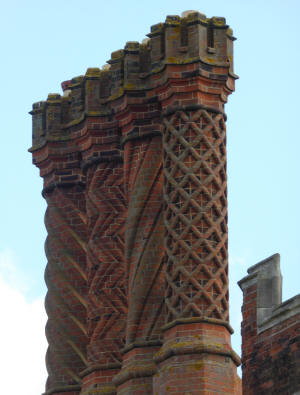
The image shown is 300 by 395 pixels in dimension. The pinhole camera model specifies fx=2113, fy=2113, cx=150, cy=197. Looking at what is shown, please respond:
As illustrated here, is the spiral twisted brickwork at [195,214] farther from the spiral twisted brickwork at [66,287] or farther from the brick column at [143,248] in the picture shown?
the spiral twisted brickwork at [66,287]

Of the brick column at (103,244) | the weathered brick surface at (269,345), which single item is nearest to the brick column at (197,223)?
the brick column at (103,244)

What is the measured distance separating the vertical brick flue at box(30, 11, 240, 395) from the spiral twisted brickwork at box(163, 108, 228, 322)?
2cm

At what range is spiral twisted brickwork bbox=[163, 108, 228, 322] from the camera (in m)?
28.0

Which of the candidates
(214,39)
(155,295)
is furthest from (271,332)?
(214,39)

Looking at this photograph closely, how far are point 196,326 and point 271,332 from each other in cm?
315

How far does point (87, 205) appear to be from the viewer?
101ft

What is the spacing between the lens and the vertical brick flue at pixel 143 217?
1104 inches

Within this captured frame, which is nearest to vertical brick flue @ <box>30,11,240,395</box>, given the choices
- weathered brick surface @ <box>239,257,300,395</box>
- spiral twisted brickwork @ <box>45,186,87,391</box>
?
spiral twisted brickwork @ <box>45,186,87,391</box>

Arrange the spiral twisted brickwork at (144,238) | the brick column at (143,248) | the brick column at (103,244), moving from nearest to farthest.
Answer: the brick column at (143,248) < the spiral twisted brickwork at (144,238) < the brick column at (103,244)

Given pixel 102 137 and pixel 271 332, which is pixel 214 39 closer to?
pixel 102 137

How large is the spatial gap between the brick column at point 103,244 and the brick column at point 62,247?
522 mm

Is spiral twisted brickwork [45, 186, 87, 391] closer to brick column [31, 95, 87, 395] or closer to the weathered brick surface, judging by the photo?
brick column [31, 95, 87, 395]

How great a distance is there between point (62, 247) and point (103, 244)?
1.21 metres

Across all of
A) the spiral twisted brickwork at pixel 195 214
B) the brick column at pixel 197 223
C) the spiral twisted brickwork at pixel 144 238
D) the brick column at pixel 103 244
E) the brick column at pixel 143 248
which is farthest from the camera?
the brick column at pixel 103 244
